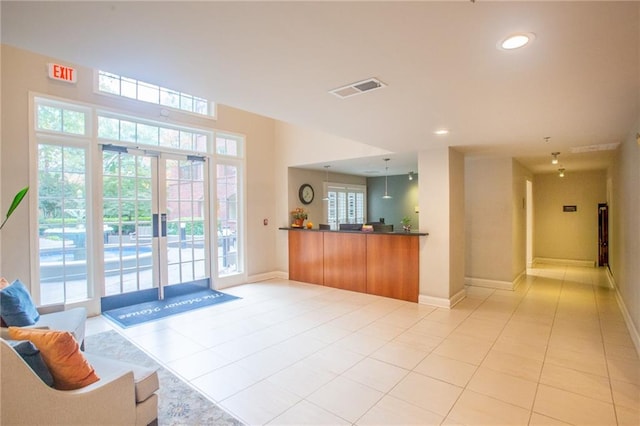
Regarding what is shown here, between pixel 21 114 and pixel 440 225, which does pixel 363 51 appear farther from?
pixel 21 114

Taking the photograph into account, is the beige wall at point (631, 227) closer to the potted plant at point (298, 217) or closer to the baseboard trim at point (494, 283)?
the baseboard trim at point (494, 283)

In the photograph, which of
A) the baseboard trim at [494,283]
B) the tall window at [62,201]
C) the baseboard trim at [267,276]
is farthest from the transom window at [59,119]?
the baseboard trim at [494,283]

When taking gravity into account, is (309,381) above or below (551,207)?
below

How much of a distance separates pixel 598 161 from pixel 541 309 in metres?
3.90

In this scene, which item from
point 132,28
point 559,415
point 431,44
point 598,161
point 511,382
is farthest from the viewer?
point 598,161

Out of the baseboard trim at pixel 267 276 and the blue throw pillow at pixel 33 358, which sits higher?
the blue throw pillow at pixel 33 358

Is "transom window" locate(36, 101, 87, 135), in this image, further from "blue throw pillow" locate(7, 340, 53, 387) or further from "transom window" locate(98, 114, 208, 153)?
"blue throw pillow" locate(7, 340, 53, 387)

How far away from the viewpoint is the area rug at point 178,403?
2.29 meters

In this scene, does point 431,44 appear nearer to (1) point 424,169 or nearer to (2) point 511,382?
(2) point 511,382

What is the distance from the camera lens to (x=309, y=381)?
2793mm

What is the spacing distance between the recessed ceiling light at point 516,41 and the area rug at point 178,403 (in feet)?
9.71

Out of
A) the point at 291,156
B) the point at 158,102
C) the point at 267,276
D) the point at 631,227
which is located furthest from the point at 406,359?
the point at 158,102

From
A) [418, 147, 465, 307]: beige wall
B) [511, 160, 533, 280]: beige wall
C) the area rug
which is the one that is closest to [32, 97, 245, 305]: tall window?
the area rug

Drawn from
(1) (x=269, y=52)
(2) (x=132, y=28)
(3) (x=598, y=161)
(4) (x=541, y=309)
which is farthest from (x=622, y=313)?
(2) (x=132, y=28)
